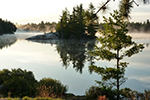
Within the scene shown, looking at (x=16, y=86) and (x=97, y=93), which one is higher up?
(x=16, y=86)

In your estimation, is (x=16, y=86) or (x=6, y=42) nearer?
(x=16, y=86)

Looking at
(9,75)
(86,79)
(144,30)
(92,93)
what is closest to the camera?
(92,93)

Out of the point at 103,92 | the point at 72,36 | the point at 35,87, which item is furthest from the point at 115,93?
the point at 72,36

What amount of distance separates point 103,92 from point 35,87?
425cm

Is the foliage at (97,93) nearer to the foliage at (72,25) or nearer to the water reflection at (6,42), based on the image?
the water reflection at (6,42)

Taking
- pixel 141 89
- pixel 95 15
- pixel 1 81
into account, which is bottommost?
pixel 141 89

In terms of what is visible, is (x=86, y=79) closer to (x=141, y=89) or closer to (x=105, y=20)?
(x=141, y=89)

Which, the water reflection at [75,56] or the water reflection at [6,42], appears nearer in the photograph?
the water reflection at [75,56]

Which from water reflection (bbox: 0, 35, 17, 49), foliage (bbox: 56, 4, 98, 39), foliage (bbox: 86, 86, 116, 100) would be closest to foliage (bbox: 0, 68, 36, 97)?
foliage (bbox: 86, 86, 116, 100)

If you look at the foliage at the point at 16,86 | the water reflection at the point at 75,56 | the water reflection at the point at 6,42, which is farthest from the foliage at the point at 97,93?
the water reflection at the point at 6,42

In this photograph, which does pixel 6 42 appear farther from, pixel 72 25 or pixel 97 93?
pixel 97 93

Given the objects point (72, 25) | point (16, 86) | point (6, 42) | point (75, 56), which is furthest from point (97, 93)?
point (72, 25)

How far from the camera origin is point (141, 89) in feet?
50.5

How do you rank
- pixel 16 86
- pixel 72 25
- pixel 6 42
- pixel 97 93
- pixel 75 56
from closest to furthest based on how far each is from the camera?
pixel 97 93 < pixel 16 86 < pixel 75 56 < pixel 6 42 < pixel 72 25
